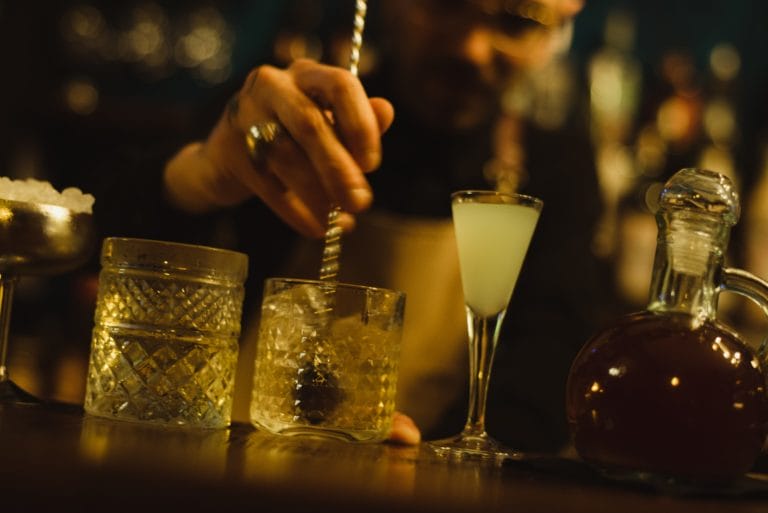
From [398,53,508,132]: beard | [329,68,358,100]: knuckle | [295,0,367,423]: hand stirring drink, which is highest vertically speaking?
[398,53,508,132]: beard

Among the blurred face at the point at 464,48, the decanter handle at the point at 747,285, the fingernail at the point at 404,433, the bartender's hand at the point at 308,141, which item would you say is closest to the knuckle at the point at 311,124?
the bartender's hand at the point at 308,141

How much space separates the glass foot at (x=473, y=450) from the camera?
0.86 meters

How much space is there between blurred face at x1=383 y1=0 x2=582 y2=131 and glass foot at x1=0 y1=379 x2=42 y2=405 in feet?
4.58

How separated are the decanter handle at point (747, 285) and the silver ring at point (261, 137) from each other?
52cm

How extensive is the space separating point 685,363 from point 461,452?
23 cm

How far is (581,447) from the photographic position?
0.81 meters

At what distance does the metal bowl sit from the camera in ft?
3.04

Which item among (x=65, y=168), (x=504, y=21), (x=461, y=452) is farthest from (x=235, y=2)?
(x=461, y=452)

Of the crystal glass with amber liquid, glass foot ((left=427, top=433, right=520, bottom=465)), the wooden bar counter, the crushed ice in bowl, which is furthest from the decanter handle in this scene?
the crushed ice in bowl

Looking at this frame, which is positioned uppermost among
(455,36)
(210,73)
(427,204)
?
(210,73)

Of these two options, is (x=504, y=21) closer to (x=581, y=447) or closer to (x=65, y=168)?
(x=581, y=447)

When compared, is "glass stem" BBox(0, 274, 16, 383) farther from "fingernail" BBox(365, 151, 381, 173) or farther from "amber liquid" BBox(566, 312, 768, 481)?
"amber liquid" BBox(566, 312, 768, 481)

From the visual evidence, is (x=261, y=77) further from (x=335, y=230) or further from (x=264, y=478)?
(x=264, y=478)

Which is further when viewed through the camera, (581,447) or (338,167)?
(338,167)
